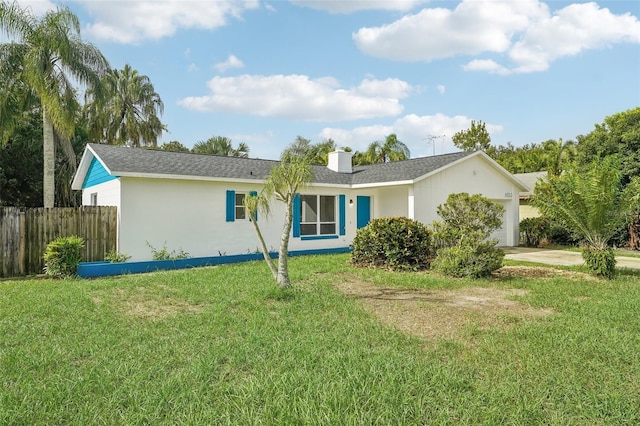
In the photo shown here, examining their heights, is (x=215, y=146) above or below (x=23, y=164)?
above

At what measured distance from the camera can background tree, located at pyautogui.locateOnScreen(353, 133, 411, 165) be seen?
1200 inches

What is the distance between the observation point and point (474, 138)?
40844 mm

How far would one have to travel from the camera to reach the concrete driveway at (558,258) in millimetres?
12637

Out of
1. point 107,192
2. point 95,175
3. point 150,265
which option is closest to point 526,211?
point 150,265

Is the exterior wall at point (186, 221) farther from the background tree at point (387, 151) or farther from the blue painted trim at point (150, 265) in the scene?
the background tree at point (387, 151)

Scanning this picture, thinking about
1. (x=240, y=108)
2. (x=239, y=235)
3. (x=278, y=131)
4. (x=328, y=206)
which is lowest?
(x=239, y=235)

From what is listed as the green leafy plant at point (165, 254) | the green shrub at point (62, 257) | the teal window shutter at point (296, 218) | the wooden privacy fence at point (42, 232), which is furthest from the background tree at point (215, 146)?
the green shrub at point (62, 257)

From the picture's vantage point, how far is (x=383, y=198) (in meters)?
17.4

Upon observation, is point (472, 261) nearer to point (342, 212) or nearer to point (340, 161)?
point (342, 212)

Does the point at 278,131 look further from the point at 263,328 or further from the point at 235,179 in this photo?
the point at 263,328

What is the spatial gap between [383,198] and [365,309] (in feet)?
36.4

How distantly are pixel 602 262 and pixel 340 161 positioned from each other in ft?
37.4

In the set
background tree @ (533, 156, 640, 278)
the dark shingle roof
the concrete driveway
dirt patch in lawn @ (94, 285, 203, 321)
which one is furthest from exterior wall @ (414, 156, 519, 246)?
dirt patch in lawn @ (94, 285, 203, 321)

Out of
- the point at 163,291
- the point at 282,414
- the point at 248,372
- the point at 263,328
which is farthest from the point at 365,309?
the point at 163,291
